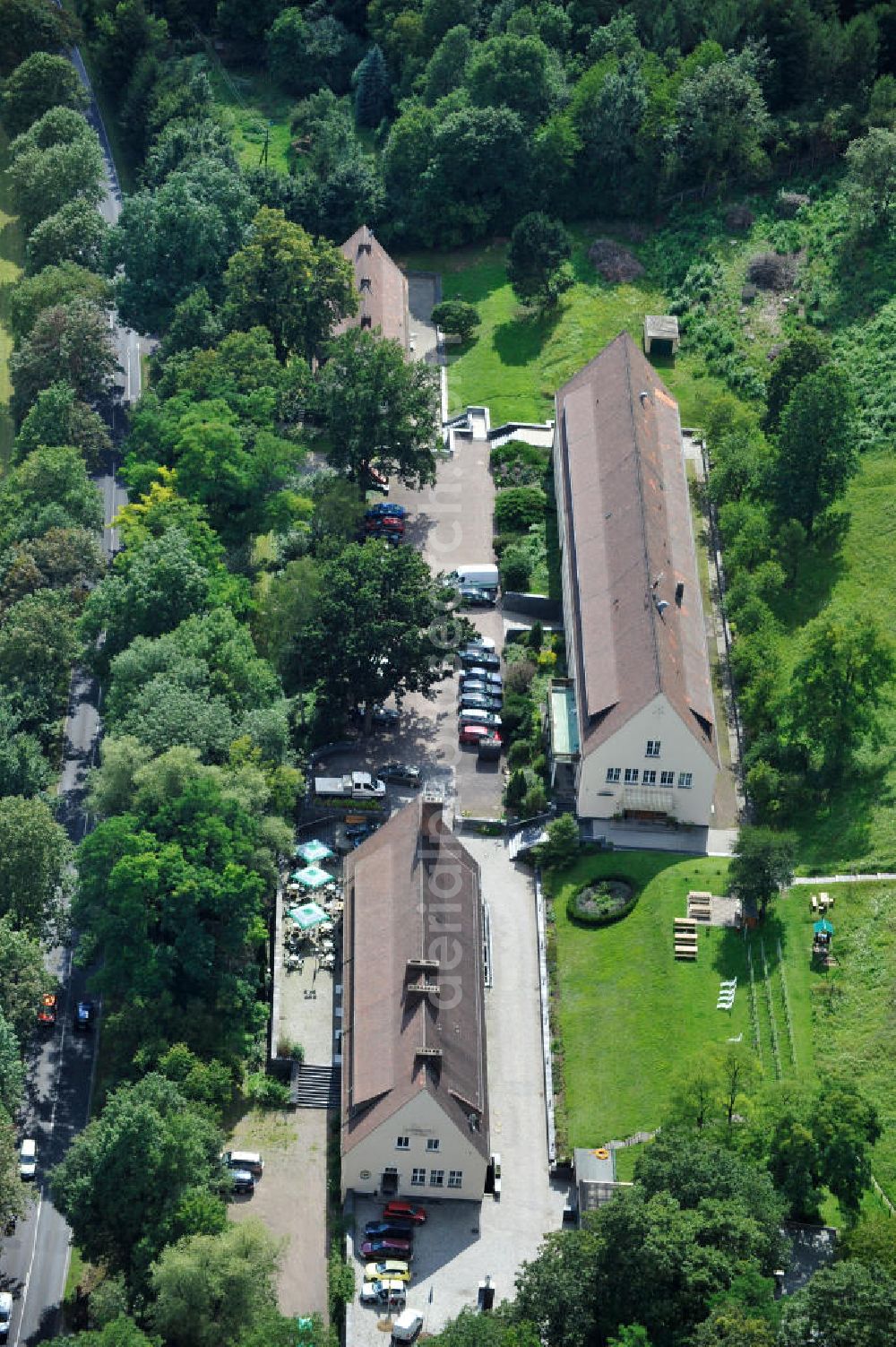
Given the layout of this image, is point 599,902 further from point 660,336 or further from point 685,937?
point 660,336

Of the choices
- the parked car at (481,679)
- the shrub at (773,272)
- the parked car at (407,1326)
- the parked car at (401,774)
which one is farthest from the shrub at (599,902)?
the shrub at (773,272)

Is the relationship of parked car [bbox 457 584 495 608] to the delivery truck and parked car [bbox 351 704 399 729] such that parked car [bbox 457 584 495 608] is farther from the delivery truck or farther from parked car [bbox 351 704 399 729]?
the delivery truck

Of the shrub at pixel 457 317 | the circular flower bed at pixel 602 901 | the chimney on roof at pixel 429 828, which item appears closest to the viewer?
the chimney on roof at pixel 429 828

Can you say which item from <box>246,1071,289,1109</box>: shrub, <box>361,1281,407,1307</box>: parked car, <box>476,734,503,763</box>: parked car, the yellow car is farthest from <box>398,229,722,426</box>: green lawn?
<box>361,1281,407,1307</box>: parked car

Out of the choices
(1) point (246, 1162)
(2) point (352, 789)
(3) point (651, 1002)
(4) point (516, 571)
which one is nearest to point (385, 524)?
(4) point (516, 571)

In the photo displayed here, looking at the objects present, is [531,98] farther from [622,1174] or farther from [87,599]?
[622,1174]

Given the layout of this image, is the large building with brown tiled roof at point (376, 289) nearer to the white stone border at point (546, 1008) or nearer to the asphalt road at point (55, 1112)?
the asphalt road at point (55, 1112)

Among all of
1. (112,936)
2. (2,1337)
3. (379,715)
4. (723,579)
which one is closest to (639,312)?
(723,579)
